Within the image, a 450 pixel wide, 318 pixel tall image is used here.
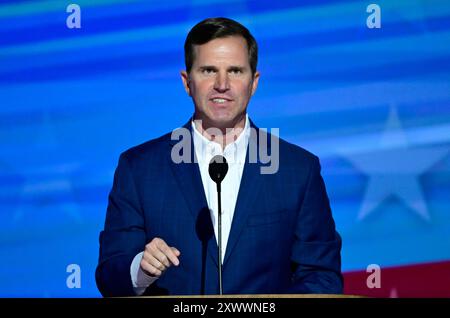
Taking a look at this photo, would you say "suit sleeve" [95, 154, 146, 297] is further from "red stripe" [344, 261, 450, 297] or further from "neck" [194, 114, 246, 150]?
"red stripe" [344, 261, 450, 297]

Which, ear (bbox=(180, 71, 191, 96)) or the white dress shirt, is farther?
ear (bbox=(180, 71, 191, 96))

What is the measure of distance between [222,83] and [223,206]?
1.48ft

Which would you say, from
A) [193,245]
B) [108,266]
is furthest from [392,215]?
[108,266]

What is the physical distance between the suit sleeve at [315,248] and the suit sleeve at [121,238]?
56cm

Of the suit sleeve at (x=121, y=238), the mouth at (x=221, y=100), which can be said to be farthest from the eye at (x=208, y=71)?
the suit sleeve at (x=121, y=238)

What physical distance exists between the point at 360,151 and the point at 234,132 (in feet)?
2.47

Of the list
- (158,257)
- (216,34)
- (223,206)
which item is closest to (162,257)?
(158,257)

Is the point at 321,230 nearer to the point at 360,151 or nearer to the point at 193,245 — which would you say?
the point at 193,245

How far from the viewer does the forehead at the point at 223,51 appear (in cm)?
303

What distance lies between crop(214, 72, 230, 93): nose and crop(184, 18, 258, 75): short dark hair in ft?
0.49

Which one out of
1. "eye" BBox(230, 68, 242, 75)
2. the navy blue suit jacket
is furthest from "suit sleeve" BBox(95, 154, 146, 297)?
"eye" BBox(230, 68, 242, 75)

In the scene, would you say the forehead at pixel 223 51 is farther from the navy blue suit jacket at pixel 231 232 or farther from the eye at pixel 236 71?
the navy blue suit jacket at pixel 231 232

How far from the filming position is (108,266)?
284 cm

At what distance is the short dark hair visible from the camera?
3.07 meters
